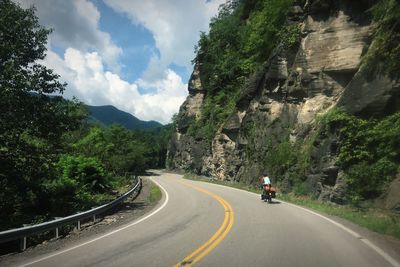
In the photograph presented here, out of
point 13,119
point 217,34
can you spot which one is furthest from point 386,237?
point 217,34

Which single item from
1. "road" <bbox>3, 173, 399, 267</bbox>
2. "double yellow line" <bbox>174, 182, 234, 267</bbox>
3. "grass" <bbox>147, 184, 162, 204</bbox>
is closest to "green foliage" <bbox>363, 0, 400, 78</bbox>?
"road" <bbox>3, 173, 399, 267</bbox>

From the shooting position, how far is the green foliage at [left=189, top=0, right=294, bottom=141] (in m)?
39.0

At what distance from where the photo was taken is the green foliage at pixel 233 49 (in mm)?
38991

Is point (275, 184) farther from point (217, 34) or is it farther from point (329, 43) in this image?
point (217, 34)

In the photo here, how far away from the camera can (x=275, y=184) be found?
2819cm

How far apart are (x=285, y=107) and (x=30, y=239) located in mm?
→ 24692

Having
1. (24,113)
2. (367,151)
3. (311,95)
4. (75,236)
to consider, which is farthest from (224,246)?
(311,95)

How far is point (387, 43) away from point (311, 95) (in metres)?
9.54

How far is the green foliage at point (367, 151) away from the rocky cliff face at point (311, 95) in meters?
0.70

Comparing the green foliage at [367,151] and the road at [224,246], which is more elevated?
the green foliage at [367,151]

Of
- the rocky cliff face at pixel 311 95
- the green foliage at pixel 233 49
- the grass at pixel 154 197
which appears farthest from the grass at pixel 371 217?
the green foliage at pixel 233 49

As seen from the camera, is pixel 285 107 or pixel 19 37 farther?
pixel 285 107

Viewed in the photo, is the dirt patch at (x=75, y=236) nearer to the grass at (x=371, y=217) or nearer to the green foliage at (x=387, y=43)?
the grass at (x=371, y=217)

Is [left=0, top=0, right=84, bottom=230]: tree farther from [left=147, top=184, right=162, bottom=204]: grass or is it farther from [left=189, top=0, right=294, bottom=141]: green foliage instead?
[left=189, top=0, right=294, bottom=141]: green foliage
